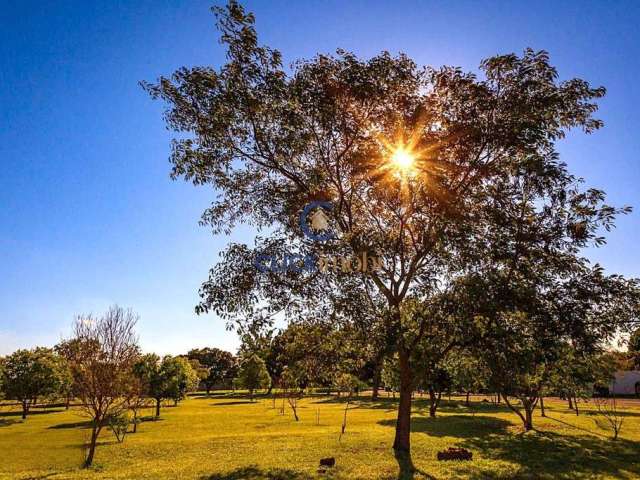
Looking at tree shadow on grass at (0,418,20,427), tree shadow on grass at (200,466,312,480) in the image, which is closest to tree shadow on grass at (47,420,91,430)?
tree shadow on grass at (0,418,20,427)

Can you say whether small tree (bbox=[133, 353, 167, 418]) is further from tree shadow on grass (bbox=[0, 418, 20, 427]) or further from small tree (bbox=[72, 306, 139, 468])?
small tree (bbox=[72, 306, 139, 468])

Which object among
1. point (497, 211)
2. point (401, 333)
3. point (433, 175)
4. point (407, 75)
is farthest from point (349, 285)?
point (407, 75)

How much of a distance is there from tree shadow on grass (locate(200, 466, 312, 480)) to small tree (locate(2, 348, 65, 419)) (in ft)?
191

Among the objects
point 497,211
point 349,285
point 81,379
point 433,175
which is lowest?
point 81,379

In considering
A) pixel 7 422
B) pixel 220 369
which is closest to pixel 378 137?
pixel 7 422

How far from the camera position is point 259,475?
19266mm

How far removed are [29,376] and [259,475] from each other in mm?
66134

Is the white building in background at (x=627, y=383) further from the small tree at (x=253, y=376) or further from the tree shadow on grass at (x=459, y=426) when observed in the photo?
the small tree at (x=253, y=376)

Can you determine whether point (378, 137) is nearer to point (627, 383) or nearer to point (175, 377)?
point (175, 377)

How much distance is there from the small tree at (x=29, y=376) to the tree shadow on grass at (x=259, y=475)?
58351 millimetres

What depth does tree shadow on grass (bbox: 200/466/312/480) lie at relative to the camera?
60.9 ft

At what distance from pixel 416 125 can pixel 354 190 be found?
4719 millimetres

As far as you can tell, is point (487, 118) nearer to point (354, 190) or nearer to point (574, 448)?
point (354, 190)

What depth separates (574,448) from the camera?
26.1m
